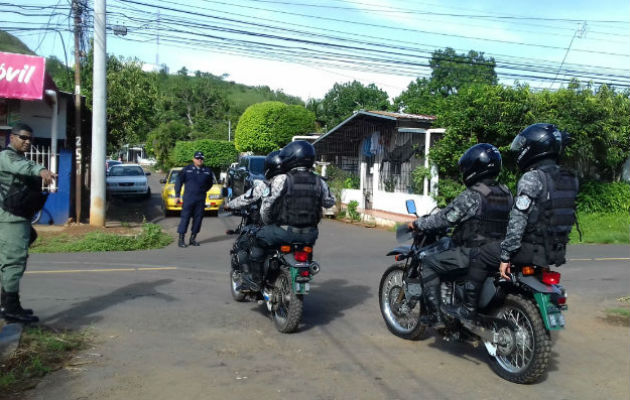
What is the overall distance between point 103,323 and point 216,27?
13595mm

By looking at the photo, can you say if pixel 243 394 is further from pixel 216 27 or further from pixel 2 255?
pixel 216 27

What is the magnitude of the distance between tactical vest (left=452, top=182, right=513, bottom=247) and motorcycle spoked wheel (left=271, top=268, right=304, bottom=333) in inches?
69.9

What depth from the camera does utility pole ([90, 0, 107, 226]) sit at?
1361 centimetres

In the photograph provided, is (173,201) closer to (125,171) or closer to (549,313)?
(125,171)

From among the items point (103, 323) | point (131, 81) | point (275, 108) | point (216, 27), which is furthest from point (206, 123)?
point (103, 323)

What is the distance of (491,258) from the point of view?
450 centimetres

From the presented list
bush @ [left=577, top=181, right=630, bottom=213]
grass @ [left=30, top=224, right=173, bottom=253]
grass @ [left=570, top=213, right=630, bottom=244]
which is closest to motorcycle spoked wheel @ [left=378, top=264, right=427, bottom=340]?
grass @ [left=30, top=224, right=173, bottom=253]

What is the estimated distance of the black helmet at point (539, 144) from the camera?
4.42m

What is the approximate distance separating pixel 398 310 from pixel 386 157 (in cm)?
1451

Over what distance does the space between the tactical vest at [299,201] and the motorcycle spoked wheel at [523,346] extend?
2043 mm

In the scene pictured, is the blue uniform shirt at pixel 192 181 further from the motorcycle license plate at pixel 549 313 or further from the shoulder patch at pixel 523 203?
the motorcycle license plate at pixel 549 313

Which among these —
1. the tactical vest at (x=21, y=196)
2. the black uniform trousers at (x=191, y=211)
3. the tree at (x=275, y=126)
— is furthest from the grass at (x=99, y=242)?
the tree at (x=275, y=126)

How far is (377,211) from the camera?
63.2 feet

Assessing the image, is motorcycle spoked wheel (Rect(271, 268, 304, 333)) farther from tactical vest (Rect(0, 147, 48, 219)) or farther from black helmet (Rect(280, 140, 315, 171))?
tactical vest (Rect(0, 147, 48, 219))
